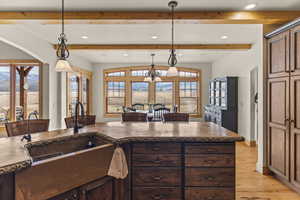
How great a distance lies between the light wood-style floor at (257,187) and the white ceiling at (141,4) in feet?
8.89

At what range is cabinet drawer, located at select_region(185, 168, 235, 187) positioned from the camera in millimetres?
2174

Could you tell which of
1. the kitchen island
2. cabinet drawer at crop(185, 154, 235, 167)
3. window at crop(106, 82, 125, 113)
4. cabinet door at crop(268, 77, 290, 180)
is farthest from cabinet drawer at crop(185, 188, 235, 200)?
window at crop(106, 82, 125, 113)

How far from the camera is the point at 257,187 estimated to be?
10.3 ft

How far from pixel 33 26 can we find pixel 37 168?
3725 mm

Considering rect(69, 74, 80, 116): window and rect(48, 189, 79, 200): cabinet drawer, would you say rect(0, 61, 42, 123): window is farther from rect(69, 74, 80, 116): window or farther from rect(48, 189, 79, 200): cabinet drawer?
rect(48, 189, 79, 200): cabinet drawer

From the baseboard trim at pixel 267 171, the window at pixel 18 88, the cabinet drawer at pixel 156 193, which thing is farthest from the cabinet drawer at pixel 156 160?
the window at pixel 18 88

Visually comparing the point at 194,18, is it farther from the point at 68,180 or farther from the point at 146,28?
the point at 68,180

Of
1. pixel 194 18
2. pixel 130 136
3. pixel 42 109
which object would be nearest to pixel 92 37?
pixel 42 109

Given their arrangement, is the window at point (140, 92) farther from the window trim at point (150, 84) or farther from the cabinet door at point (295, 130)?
the cabinet door at point (295, 130)

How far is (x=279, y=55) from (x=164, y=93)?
5.85m

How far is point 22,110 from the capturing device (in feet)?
17.9

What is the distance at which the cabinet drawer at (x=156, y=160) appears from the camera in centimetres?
220

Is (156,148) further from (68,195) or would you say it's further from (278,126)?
(278,126)

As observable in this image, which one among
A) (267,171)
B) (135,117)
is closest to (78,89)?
(135,117)
